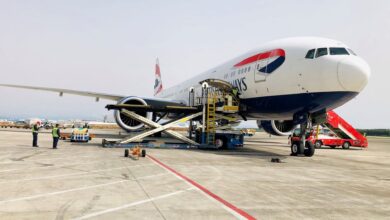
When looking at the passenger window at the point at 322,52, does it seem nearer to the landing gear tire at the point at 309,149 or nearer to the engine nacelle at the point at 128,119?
the landing gear tire at the point at 309,149

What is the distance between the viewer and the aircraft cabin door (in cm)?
1744

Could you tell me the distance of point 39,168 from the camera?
10164 millimetres

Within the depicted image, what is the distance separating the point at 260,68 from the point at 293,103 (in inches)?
111

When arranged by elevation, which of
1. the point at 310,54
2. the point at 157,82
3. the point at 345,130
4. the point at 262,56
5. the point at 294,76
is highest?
the point at 157,82

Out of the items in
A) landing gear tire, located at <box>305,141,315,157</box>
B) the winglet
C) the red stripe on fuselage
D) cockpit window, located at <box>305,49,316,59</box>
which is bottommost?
landing gear tire, located at <box>305,141,315,157</box>

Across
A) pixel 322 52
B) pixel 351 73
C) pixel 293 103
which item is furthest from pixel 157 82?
pixel 351 73

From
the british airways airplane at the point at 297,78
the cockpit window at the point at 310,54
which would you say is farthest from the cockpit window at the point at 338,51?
the cockpit window at the point at 310,54

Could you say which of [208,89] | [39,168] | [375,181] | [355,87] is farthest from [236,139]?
[39,168]

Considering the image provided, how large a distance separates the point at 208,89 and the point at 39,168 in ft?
47.9

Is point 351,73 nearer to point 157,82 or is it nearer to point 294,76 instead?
point 294,76

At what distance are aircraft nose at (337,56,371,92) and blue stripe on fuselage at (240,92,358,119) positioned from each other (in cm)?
43

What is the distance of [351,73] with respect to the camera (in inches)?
564

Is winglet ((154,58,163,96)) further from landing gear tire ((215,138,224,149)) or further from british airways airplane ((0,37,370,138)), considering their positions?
british airways airplane ((0,37,370,138))

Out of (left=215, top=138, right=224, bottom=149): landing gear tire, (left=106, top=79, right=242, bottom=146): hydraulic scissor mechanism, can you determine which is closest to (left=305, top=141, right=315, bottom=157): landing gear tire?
(left=106, top=79, right=242, bottom=146): hydraulic scissor mechanism
